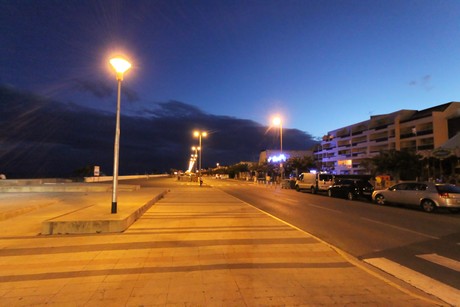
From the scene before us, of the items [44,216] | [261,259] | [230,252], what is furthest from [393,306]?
[44,216]

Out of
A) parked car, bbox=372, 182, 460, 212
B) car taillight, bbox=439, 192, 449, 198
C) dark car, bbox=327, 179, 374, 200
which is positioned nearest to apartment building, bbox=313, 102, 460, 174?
dark car, bbox=327, 179, 374, 200

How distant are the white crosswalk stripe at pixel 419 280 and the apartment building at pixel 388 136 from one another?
4781 cm

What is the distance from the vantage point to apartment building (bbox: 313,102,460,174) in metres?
68.4

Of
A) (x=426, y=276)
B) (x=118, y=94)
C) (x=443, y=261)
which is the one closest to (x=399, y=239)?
(x=443, y=261)

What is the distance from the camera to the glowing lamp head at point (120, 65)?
1199cm

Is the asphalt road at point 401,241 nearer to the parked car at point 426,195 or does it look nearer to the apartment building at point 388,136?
the parked car at point 426,195

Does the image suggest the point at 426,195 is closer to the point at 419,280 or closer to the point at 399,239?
the point at 399,239

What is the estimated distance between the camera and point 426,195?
1745 centimetres

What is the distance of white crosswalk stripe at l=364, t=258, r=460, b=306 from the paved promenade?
282mm

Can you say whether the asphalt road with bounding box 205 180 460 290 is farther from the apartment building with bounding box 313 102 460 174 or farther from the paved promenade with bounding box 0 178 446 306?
the apartment building with bounding box 313 102 460 174

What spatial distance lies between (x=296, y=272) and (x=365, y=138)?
312ft

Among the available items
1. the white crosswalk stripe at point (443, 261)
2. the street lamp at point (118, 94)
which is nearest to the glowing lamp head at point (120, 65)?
the street lamp at point (118, 94)

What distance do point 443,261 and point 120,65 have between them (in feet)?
36.4

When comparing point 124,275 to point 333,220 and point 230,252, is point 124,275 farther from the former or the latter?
point 333,220
